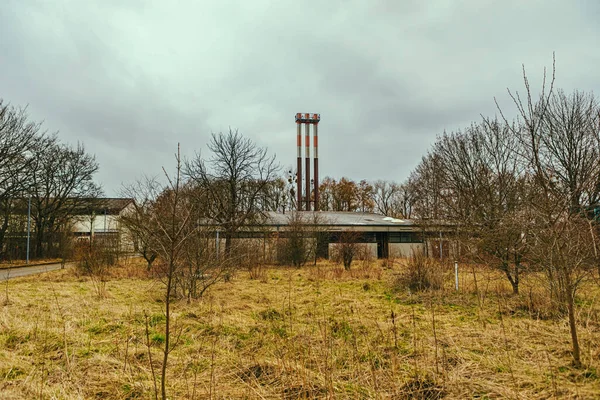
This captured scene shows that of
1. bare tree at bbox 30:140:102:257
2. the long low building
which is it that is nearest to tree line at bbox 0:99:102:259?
bare tree at bbox 30:140:102:257

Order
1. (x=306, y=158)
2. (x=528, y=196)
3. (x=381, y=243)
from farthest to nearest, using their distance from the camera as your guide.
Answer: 1. (x=306, y=158)
2. (x=381, y=243)
3. (x=528, y=196)

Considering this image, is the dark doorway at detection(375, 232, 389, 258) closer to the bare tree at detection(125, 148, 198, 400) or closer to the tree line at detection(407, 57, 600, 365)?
the tree line at detection(407, 57, 600, 365)

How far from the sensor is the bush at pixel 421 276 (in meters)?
9.45

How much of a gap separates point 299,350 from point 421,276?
618cm

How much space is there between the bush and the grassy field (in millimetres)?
1253

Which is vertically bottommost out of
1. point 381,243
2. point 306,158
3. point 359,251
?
point 359,251

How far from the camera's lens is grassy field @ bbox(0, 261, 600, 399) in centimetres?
337

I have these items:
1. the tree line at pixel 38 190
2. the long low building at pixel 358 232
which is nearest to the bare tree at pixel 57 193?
the tree line at pixel 38 190

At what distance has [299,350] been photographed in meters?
4.29

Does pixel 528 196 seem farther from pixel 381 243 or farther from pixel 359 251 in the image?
pixel 381 243

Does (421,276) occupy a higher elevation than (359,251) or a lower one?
lower

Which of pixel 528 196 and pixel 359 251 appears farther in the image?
pixel 359 251

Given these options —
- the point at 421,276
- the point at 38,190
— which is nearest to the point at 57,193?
the point at 38,190

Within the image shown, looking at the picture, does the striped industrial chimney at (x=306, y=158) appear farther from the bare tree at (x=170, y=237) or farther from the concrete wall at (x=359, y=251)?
the bare tree at (x=170, y=237)
